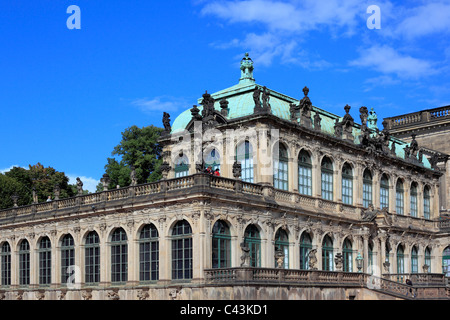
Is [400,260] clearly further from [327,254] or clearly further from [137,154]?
[137,154]

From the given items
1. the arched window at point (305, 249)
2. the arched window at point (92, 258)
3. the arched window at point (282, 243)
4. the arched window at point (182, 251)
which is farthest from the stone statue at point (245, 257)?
the arched window at point (92, 258)

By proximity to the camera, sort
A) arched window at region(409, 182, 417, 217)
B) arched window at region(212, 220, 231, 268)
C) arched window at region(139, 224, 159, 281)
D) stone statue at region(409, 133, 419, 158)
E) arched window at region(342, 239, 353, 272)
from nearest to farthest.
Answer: arched window at region(212, 220, 231, 268) → arched window at region(139, 224, 159, 281) → arched window at region(342, 239, 353, 272) → stone statue at region(409, 133, 419, 158) → arched window at region(409, 182, 417, 217)

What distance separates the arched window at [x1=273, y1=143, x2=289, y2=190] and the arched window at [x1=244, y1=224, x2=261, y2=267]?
328 cm

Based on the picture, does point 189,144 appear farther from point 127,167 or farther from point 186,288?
point 127,167

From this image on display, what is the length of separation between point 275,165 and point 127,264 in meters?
9.44

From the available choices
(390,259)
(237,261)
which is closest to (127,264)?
(237,261)

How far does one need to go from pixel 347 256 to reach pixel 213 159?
10.8 meters

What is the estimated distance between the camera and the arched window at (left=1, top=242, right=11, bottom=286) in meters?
42.9

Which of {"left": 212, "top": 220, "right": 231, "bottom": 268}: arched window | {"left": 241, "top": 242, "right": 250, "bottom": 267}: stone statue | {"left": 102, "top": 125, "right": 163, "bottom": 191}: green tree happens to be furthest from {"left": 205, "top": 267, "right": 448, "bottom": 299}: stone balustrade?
{"left": 102, "top": 125, "right": 163, "bottom": 191}: green tree

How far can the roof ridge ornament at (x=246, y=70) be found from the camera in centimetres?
4162

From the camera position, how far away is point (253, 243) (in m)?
34.4

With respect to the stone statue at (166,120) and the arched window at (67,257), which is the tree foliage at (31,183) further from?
the stone statue at (166,120)

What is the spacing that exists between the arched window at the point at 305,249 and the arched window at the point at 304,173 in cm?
257

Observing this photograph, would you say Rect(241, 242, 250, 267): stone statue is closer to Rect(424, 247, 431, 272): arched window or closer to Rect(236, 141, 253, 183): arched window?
Rect(236, 141, 253, 183): arched window
